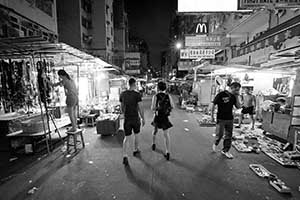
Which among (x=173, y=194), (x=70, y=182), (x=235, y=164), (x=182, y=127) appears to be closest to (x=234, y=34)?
(x=182, y=127)

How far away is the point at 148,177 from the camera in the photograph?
336 cm

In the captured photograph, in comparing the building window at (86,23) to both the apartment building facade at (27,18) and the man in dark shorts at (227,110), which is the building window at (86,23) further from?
the man in dark shorts at (227,110)

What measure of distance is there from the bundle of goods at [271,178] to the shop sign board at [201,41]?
592 centimetres

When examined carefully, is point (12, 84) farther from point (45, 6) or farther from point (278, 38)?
point (278, 38)

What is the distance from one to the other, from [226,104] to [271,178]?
6.15ft

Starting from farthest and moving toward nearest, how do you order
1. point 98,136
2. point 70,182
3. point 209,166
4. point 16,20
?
point 16,20 → point 98,136 → point 209,166 → point 70,182

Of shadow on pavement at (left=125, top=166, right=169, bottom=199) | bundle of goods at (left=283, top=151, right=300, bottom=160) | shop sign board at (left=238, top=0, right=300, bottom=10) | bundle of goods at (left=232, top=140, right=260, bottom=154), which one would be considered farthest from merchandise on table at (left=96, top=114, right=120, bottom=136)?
bundle of goods at (left=283, top=151, right=300, bottom=160)

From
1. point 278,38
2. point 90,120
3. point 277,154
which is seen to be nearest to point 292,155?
point 277,154

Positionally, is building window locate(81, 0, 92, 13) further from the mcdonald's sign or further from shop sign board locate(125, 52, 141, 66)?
the mcdonald's sign

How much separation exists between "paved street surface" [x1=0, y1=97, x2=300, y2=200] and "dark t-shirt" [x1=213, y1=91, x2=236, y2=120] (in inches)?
45.1

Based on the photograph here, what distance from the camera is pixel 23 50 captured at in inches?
174

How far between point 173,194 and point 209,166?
146cm

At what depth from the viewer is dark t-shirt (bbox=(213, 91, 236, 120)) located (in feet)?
14.2

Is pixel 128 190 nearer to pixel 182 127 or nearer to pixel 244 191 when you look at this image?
pixel 244 191
